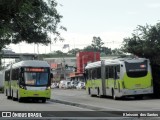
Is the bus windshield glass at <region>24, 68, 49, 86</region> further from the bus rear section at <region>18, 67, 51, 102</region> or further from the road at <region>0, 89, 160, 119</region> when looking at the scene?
the road at <region>0, 89, 160, 119</region>

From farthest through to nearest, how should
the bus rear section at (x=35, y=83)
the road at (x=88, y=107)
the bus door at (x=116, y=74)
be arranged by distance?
the bus door at (x=116, y=74) → the bus rear section at (x=35, y=83) → the road at (x=88, y=107)

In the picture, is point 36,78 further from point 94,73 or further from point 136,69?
point 94,73

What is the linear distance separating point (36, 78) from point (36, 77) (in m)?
0.09

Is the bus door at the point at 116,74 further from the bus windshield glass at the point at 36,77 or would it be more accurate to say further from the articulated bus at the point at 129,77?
the bus windshield glass at the point at 36,77

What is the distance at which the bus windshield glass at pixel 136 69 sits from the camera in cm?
3762

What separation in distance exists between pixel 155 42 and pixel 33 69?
1010cm

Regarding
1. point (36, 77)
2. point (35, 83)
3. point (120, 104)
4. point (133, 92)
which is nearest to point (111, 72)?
point (133, 92)

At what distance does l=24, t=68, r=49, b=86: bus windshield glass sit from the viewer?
36781 millimetres

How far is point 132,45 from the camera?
41781 mm

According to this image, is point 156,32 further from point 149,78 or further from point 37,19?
point 37,19

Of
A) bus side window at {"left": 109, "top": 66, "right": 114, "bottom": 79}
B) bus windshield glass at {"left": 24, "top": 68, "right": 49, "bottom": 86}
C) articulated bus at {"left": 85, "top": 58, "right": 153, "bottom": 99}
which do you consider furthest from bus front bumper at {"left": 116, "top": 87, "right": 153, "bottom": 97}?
bus windshield glass at {"left": 24, "top": 68, "right": 49, "bottom": 86}

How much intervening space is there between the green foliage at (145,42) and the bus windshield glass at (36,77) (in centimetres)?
817

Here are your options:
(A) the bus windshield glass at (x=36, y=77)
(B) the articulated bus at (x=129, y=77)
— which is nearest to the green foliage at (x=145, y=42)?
(B) the articulated bus at (x=129, y=77)

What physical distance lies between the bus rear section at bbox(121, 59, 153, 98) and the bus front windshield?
5.80 metres
